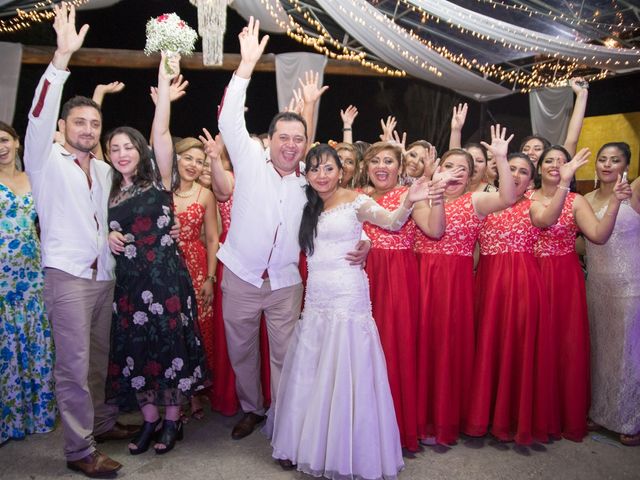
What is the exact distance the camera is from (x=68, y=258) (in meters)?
2.58

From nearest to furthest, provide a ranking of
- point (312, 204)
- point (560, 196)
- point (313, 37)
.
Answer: point (312, 204) < point (560, 196) < point (313, 37)

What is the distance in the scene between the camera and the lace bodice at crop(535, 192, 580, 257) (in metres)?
3.13

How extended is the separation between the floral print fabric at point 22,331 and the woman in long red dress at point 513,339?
101 inches

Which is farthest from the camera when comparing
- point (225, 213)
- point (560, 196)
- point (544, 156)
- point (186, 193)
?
point (225, 213)

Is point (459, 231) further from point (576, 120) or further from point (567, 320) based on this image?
point (576, 120)

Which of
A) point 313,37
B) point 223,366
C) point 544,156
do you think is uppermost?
point 313,37

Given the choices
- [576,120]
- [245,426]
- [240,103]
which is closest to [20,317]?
[245,426]

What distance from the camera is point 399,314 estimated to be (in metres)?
2.96

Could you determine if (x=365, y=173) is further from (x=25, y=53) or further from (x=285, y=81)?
(x=25, y=53)

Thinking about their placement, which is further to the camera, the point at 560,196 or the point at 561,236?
the point at 561,236

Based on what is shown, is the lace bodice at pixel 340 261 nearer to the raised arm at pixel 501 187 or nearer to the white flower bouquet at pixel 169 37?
the raised arm at pixel 501 187

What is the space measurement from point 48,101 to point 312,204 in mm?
1339

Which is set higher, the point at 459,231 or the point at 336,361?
the point at 459,231

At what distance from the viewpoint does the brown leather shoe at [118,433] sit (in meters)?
3.03
